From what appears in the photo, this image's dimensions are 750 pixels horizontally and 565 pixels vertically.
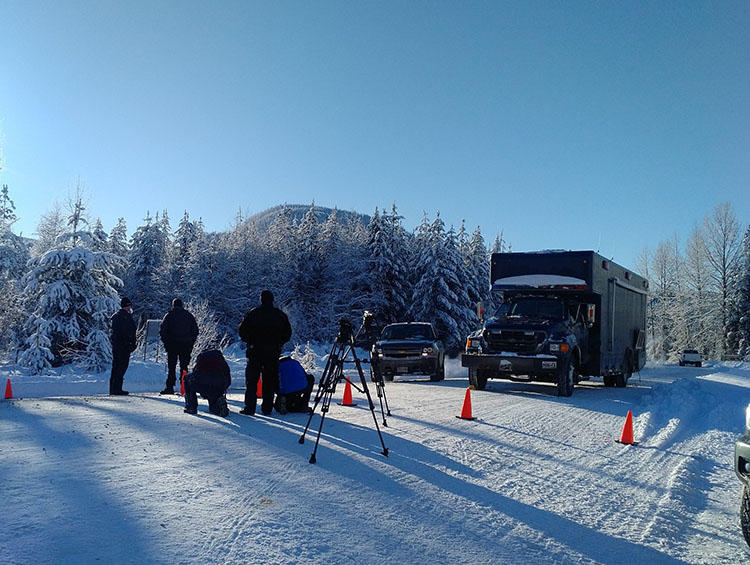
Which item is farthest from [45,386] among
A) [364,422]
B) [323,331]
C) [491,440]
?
[323,331]

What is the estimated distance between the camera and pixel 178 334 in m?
12.8

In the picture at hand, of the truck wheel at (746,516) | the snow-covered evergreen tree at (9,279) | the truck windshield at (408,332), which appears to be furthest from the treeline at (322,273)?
the truck wheel at (746,516)

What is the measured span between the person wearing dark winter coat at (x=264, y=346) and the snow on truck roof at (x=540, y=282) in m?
9.06

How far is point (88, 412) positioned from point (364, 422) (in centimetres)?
426

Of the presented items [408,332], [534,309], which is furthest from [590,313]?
[408,332]

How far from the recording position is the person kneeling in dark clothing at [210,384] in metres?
9.06

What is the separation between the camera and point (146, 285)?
6444cm

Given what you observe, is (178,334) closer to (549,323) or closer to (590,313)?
(549,323)

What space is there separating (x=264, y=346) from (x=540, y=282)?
9740 millimetres

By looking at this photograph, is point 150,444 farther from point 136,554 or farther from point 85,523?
point 136,554

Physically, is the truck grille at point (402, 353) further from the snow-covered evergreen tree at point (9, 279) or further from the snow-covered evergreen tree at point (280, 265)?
the snow-covered evergreen tree at point (280, 265)

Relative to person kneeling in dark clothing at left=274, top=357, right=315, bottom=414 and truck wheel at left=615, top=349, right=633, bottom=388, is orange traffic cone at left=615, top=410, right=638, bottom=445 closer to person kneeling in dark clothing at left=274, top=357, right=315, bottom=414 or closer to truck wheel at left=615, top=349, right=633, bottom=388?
person kneeling in dark clothing at left=274, top=357, right=315, bottom=414

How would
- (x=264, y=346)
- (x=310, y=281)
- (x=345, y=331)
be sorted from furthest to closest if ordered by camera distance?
1. (x=310, y=281)
2. (x=264, y=346)
3. (x=345, y=331)

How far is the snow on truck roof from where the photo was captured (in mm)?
16312
